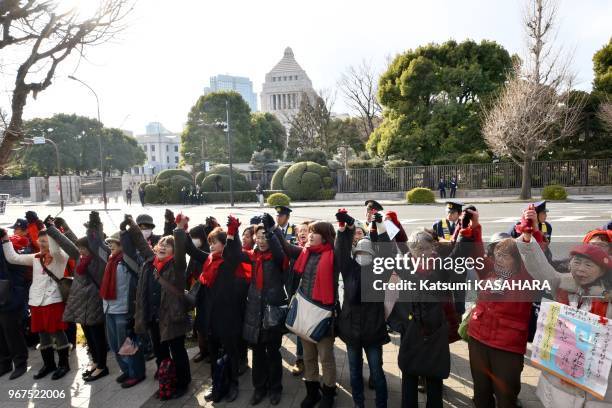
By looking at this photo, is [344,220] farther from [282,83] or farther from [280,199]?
[282,83]

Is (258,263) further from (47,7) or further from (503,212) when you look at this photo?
(503,212)

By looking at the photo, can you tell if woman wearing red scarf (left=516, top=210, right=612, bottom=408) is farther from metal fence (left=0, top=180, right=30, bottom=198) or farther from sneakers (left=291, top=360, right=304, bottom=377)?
metal fence (left=0, top=180, right=30, bottom=198)

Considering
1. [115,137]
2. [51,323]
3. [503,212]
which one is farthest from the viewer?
[115,137]

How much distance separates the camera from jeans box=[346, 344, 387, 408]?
3676mm

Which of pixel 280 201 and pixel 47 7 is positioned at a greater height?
pixel 47 7

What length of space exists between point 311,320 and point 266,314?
52cm

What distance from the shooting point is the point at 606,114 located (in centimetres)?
2569

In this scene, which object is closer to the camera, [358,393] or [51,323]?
[358,393]

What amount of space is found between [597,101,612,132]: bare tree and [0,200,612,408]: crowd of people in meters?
25.6

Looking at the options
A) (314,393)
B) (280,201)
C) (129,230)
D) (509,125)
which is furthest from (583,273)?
(509,125)

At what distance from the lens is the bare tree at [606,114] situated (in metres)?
25.2

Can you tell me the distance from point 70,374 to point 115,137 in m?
62.3

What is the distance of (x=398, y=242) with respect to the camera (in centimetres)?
428

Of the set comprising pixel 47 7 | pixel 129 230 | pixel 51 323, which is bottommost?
pixel 51 323
